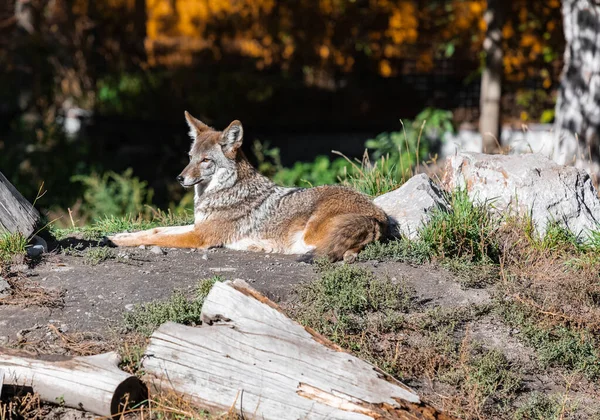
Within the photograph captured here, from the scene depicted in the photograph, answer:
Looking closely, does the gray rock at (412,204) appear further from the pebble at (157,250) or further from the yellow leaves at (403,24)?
the yellow leaves at (403,24)

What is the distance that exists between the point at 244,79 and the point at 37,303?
13.1 meters

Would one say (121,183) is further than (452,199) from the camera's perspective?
Yes

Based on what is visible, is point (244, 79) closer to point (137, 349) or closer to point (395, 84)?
point (395, 84)

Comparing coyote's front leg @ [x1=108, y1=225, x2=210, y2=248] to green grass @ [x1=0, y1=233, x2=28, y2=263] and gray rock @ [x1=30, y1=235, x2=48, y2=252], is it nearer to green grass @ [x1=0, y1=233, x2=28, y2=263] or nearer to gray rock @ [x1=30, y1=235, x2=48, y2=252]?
gray rock @ [x1=30, y1=235, x2=48, y2=252]

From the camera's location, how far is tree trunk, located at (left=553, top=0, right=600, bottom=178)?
10914 millimetres

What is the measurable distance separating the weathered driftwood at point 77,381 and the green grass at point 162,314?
25.0 inches

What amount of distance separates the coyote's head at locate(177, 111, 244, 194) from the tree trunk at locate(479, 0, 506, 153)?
670cm

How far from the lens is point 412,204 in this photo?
741 centimetres

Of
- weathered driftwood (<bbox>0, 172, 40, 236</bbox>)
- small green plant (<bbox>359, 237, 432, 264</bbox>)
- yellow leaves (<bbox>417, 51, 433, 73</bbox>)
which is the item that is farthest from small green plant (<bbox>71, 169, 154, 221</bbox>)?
yellow leaves (<bbox>417, 51, 433, 73</bbox>)

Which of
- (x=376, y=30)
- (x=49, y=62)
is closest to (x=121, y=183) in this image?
(x=49, y=62)

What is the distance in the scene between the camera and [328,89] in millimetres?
17938

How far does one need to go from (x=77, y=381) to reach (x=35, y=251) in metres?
2.19

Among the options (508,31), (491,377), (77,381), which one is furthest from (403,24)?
(77,381)

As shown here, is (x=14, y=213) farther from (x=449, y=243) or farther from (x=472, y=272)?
(x=472, y=272)
